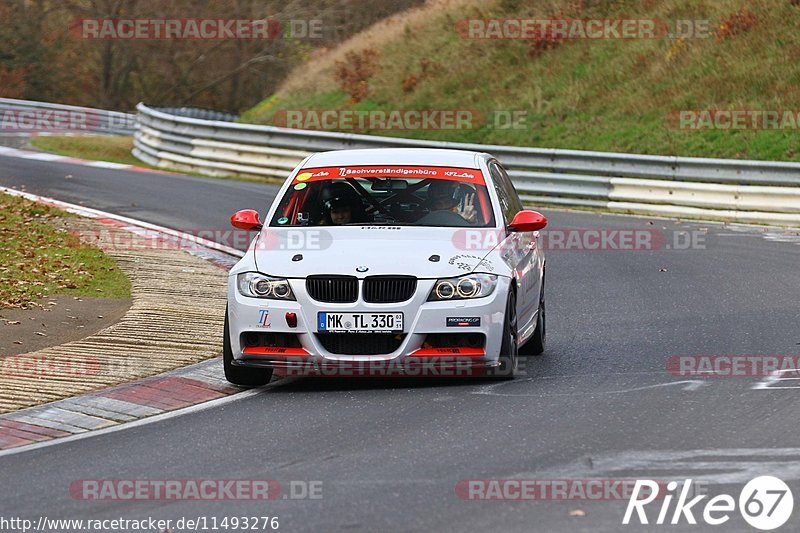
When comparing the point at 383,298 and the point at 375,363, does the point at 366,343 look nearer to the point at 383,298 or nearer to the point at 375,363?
the point at 375,363

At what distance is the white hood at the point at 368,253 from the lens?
31.1 ft

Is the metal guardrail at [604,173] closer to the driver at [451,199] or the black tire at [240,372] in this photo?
the driver at [451,199]

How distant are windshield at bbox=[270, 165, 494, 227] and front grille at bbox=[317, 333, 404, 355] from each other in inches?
50.9

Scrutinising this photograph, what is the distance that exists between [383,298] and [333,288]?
0.35 m

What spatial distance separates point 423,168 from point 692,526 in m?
5.27

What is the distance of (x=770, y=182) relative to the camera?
22.0m

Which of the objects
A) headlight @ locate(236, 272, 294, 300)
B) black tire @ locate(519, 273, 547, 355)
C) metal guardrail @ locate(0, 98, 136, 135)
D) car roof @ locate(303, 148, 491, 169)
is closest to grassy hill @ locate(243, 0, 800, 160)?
metal guardrail @ locate(0, 98, 136, 135)

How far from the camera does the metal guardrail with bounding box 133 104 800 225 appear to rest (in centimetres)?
2188

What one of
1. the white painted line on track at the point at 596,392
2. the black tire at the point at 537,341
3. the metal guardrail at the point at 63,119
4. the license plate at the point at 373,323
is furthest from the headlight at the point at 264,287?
the metal guardrail at the point at 63,119

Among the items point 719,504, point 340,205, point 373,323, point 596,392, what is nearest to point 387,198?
point 340,205

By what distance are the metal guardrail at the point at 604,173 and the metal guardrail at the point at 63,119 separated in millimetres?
10225

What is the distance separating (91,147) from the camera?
33.8 m

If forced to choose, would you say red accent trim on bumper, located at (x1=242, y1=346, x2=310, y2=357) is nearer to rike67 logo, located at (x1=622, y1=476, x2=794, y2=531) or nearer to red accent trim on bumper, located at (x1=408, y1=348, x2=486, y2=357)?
red accent trim on bumper, located at (x1=408, y1=348, x2=486, y2=357)

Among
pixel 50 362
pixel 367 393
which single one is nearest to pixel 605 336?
pixel 367 393
